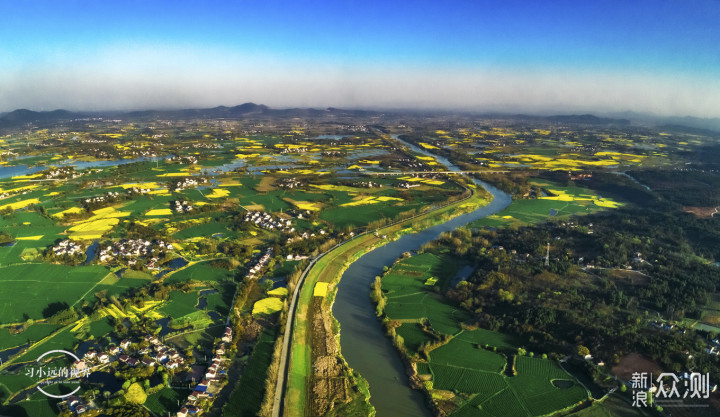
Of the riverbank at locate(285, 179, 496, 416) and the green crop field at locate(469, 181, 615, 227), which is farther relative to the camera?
the green crop field at locate(469, 181, 615, 227)

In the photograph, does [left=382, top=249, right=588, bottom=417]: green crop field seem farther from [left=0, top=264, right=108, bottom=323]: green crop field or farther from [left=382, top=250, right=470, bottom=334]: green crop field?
[left=0, top=264, right=108, bottom=323]: green crop field

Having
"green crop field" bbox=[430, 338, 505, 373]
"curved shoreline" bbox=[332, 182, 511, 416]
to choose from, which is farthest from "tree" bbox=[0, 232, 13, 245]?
"green crop field" bbox=[430, 338, 505, 373]

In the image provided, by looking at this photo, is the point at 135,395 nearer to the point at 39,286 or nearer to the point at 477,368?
the point at 39,286

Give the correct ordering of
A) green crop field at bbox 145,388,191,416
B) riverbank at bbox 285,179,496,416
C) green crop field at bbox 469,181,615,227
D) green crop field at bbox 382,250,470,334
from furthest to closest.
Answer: green crop field at bbox 469,181,615,227, green crop field at bbox 382,250,470,334, riverbank at bbox 285,179,496,416, green crop field at bbox 145,388,191,416

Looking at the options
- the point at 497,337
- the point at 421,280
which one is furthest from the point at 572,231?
the point at 497,337

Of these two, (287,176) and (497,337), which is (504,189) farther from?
(497,337)

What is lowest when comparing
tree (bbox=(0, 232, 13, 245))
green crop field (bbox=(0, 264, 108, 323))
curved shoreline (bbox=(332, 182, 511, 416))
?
curved shoreline (bbox=(332, 182, 511, 416))

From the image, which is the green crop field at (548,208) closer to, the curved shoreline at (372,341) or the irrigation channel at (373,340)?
the irrigation channel at (373,340)
